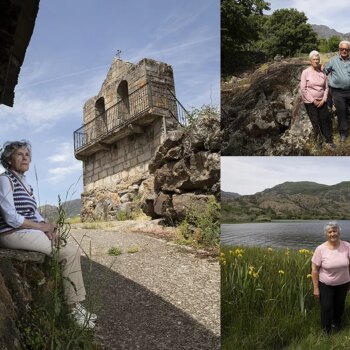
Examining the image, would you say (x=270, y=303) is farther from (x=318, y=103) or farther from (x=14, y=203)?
(x=14, y=203)

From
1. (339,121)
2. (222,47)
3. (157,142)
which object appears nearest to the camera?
(339,121)

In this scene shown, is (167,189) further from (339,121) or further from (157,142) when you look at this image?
(339,121)

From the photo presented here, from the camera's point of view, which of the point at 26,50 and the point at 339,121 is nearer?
the point at 339,121

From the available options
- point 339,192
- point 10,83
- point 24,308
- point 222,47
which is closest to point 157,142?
point 222,47

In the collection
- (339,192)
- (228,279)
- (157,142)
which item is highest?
(157,142)

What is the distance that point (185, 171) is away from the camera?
3.06m

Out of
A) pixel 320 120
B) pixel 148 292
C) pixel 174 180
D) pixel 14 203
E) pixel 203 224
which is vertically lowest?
pixel 148 292

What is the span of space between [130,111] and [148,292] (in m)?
1.00

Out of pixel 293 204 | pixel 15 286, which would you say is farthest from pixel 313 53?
pixel 15 286

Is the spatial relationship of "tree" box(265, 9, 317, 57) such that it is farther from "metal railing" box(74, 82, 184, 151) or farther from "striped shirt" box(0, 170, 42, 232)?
"striped shirt" box(0, 170, 42, 232)

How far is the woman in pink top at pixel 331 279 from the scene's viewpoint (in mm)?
2406

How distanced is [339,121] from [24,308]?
5.15 feet

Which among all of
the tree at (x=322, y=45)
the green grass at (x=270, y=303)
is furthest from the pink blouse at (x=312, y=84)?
the green grass at (x=270, y=303)

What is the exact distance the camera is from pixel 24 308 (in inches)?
79.8
